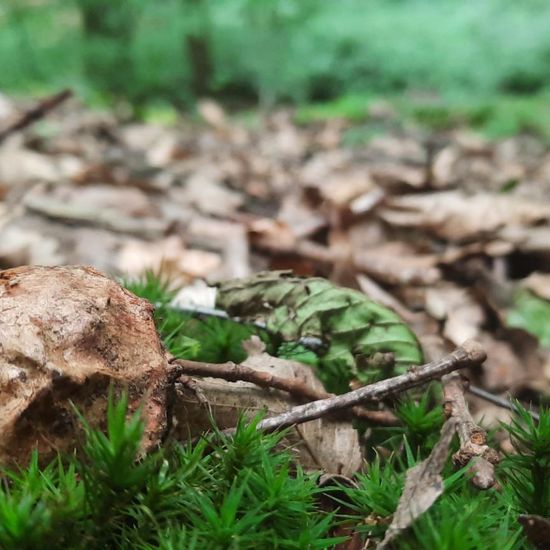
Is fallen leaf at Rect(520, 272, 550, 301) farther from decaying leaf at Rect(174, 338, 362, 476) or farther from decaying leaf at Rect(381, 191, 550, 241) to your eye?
decaying leaf at Rect(174, 338, 362, 476)

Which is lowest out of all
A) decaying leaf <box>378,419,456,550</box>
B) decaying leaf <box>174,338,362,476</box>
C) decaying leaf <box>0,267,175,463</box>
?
decaying leaf <box>174,338,362,476</box>

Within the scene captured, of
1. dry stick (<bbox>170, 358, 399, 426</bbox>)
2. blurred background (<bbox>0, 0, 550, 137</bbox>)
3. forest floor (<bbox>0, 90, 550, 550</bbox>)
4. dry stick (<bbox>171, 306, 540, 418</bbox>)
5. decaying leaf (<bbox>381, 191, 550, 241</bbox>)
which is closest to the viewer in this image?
dry stick (<bbox>170, 358, 399, 426</bbox>)

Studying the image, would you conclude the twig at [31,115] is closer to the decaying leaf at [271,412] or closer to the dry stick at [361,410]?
the dry stick at [361,410]

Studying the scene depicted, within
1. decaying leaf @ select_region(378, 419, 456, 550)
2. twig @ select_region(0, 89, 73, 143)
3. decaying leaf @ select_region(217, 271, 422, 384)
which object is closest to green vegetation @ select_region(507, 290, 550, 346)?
decaying leaf @ select_region(217, 271, 422, 384)

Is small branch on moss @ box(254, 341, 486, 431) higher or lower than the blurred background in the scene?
higher

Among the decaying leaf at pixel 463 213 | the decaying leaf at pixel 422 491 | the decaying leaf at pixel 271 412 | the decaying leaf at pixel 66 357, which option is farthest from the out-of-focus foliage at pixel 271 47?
the decaying leaf at pixel 422 491

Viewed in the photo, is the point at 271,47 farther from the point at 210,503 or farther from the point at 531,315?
the point at 210,503

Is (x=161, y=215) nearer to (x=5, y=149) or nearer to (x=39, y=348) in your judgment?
(x=5, y=149)
